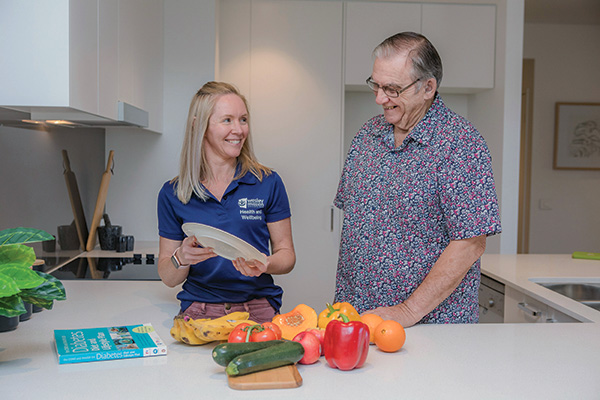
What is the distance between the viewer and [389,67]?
176 cm

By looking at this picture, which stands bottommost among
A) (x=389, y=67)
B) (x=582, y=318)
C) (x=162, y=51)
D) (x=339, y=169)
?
(x=582, y=318)

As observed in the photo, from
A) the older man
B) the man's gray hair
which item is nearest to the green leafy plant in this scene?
the older man

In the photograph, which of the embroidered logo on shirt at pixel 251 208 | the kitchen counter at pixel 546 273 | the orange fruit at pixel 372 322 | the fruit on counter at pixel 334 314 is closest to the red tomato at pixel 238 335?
the fruit on counter at pixel 334 314

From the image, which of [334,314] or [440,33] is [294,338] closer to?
[334,314]

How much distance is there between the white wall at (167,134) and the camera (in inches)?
134

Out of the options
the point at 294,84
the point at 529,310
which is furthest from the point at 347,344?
the point at 294,84

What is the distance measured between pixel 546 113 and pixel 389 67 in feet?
14.1

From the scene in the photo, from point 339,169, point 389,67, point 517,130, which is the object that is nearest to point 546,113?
point 517,130

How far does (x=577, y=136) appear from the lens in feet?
18.3

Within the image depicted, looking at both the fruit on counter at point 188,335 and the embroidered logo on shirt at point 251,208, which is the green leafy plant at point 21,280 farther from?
the embroidered logo on shirt at point 251,208

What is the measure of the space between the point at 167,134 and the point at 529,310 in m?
2.09

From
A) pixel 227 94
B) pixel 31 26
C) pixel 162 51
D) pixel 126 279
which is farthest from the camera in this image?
pixel 162 51

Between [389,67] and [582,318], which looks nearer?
[389,67]

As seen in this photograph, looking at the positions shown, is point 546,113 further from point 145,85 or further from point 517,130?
point 145,85
